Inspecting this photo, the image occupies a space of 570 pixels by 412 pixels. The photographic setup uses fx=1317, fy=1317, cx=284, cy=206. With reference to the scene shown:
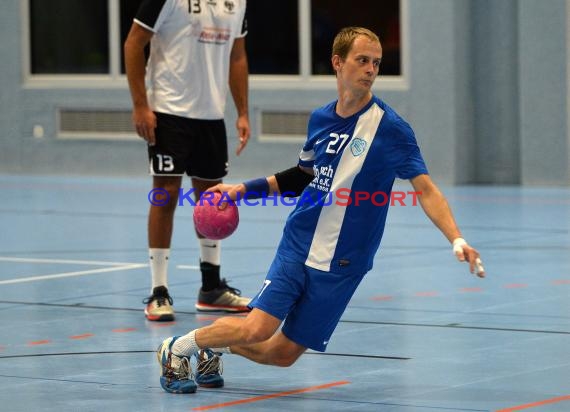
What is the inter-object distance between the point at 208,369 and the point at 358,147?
3.81 feet

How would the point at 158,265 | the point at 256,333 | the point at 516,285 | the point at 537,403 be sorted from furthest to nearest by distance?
the point at 516,285, the point at 158,265, the point at 256,333, the point at 537,403

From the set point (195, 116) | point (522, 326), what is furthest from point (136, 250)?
point (522, 326)

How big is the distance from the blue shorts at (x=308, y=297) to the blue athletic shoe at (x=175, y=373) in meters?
0.41

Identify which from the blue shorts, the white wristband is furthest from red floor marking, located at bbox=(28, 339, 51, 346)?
the white wristband

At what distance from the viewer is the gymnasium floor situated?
554 centimetres

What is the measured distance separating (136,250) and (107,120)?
7687 millimetres

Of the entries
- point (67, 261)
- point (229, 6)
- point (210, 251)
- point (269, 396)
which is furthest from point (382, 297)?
point (67, 261)

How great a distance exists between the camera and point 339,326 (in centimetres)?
727

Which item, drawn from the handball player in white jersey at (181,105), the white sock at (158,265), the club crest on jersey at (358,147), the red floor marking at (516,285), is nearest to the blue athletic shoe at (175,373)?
the club crest on jersey at (358,147)

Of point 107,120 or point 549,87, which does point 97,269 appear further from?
point 107,120

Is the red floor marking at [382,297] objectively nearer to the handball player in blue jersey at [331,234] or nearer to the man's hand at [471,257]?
the handball player in blue jersey at [331,234]

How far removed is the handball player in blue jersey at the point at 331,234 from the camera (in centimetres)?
553

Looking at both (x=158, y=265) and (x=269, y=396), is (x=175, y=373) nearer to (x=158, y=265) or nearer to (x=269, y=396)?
(x=269, y=396)

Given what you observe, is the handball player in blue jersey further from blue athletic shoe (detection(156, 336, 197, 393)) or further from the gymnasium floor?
the gymnasium floor
